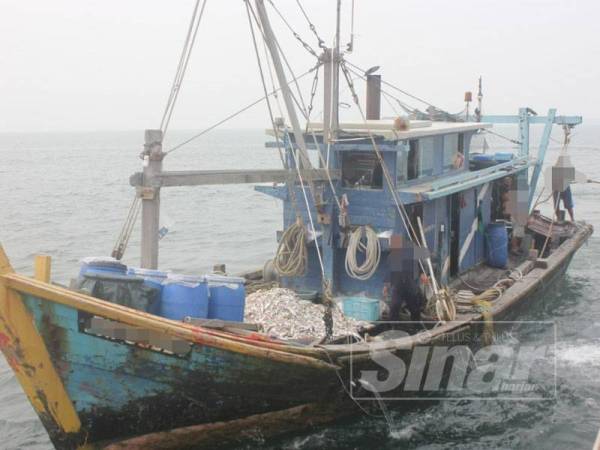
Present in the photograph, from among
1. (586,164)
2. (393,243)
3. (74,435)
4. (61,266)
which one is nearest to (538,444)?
(393,243)

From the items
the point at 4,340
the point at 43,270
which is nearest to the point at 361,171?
the point at 43,270

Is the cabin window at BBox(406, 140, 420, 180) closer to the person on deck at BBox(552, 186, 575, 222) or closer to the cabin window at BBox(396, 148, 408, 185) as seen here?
the cabin window at BBox(396, 148, 408, 185)

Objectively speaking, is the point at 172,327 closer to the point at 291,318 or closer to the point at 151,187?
the point at 151,187

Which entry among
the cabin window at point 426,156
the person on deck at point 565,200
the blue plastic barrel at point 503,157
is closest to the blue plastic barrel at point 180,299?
the cabin window at point 426,156

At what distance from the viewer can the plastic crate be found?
985cm

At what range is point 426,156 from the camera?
37.8ft

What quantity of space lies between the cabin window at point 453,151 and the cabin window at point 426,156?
2.05ft

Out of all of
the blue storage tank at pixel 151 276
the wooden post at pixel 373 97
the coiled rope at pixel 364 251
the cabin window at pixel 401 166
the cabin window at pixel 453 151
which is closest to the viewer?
the blue storage tank at pixel 151 276

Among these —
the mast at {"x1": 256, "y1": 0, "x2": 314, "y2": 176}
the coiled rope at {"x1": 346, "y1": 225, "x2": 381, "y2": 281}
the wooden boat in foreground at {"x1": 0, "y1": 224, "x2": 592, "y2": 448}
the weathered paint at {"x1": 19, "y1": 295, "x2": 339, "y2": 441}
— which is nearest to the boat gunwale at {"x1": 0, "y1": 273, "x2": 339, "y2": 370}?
the wooden boat in foreground at {"x1": 0, "y1": 224, "x2": 592, "y2": 448}

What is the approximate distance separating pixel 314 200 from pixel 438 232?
283 centimetres

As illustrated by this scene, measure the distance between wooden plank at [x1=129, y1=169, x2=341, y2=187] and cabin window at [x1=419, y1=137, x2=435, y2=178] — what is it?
1596 mm

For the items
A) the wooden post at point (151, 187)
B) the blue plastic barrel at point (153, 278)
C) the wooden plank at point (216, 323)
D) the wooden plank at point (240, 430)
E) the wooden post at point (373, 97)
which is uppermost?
the wooden post at point (373, 97)

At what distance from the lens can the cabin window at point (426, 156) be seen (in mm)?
11297

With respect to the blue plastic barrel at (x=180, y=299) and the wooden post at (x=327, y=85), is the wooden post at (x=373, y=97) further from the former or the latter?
the blue plastic barrel at (x=180, y=299)
